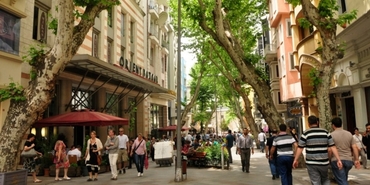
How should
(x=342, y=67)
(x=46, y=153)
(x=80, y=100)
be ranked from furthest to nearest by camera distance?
(x=80, y=100) → (x=342, y=67) → (x=46, y=153)

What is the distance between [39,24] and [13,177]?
9.40 meters

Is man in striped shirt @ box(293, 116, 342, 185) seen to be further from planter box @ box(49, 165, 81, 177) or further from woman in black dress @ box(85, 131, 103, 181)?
planter box @ box(49, 165, 81, 177)

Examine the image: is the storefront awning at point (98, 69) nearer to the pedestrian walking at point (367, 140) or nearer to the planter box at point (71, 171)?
the planter box at point (71, 171)

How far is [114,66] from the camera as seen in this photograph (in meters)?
14.7

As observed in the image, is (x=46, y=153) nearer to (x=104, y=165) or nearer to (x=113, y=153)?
(x=104, y=165)

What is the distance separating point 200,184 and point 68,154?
5.80 metres

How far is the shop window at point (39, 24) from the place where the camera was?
13914 mm

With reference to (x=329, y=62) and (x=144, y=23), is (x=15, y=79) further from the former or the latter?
(x=144, y=23)

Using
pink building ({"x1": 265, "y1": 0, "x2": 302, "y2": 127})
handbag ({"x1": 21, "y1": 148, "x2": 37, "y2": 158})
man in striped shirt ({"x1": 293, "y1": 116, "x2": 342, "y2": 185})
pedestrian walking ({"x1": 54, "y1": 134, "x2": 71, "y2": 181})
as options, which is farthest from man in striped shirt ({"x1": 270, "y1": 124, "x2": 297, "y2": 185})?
pink building ({"x1": 265, "y1": 0, "x2": 302, "y2": 127})

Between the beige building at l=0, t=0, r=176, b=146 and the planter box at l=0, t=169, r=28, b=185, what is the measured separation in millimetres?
5405

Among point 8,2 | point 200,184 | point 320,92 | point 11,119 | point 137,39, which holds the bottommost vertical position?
point 200,184

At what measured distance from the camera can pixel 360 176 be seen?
32.6 ft

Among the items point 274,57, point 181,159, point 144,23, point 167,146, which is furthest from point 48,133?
point 274,57

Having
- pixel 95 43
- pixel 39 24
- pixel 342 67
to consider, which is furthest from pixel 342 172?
pixel 95 43
